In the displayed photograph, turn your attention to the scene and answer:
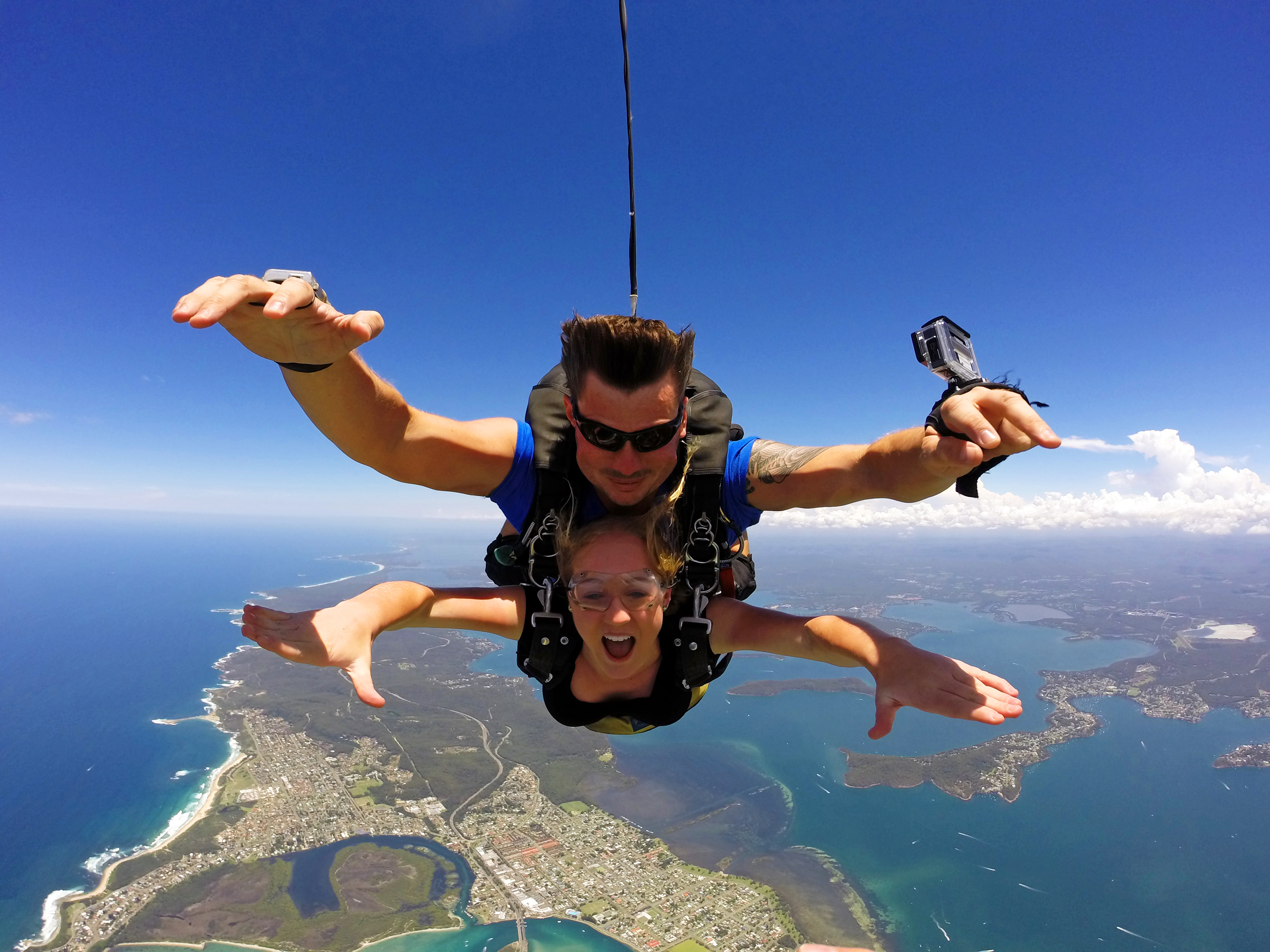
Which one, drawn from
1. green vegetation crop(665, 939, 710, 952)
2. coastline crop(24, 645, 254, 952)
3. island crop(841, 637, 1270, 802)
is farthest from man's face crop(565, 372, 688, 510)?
island crop(841, 637, 1270, 802)

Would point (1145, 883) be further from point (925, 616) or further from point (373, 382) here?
point (925, 616)

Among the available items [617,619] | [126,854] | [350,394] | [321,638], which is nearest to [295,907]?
[126,854]

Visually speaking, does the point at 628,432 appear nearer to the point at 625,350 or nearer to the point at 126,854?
the point at 625,350

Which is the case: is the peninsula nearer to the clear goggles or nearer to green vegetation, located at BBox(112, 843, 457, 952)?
green vegetation, located at BBox(112, 843, 457, 952)

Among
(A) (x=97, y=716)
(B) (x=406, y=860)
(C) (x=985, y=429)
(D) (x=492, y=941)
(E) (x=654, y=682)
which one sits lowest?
(A) (x=97, y=716)

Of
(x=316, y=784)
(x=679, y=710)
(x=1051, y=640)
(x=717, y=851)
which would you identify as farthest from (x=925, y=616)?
(x=679, y=710)

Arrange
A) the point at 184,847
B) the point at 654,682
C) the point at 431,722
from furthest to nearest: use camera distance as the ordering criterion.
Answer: the point at 431,722
the point at 184,847
the point at 654,682
